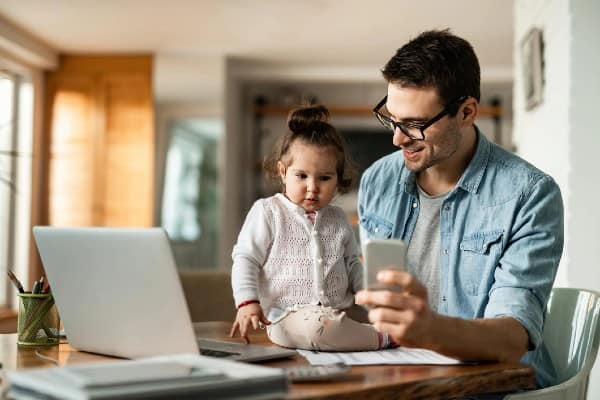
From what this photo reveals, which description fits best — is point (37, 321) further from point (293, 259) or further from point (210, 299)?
point (210, 299)

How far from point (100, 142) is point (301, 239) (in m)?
5.67

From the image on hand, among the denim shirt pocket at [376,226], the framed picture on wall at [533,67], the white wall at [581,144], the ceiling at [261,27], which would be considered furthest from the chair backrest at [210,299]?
the ceiling at [261,27]

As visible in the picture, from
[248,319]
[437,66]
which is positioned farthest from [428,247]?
[248,319]

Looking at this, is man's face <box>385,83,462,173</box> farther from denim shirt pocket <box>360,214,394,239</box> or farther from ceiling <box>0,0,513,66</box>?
ceiling <box>0,0,513,66</box>

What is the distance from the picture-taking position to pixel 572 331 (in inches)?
67.1

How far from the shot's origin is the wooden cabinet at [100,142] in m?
6.95

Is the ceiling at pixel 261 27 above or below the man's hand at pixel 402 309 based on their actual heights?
above

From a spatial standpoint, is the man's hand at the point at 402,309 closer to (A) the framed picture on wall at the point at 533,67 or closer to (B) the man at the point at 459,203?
(B) the man at the point at 459,203

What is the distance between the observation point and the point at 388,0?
5203 millimetres

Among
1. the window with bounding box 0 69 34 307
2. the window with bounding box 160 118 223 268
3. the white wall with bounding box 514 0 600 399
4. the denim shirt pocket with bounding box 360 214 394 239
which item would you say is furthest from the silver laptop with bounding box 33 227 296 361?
the window with bounding box 160 118 223 268

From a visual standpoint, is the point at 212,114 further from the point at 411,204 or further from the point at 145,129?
the point at 411,204

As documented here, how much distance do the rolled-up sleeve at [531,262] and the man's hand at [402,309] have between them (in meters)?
0.30

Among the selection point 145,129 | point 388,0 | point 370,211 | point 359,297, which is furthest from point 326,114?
point 145,129

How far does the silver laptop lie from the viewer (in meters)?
1.14
